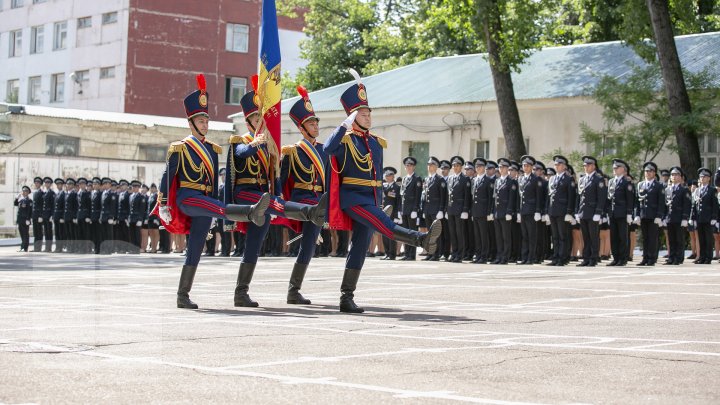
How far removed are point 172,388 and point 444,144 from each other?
3101 cm

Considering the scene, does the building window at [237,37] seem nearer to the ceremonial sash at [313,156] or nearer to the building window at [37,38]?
the building window at [37,38]

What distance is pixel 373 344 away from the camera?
9.02m

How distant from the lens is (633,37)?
30875 mm

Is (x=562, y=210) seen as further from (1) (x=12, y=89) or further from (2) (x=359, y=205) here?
(1) (x=12, y=89)

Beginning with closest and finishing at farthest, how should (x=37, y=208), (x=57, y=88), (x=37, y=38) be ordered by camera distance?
(x=37, y=208) → (x=57, y=88) → (x=37, y=38)

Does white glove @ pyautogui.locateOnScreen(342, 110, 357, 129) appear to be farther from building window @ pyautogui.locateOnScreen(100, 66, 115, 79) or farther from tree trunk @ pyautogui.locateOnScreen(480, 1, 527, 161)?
building window @ pyautogui.locateOnScreen(100, 66, 115, 79)

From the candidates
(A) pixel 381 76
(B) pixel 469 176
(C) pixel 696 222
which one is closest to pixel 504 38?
(B) pixel 469 176

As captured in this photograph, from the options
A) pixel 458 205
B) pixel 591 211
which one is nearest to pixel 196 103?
pixel 591 211

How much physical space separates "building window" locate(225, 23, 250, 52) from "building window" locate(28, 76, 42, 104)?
455 inches

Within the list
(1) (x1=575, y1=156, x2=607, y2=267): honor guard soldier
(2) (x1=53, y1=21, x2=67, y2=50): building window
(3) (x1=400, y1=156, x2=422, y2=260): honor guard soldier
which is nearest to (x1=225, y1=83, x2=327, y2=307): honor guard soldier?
(1) (x1=575, y1=156, x2=607, y2=267): honor guard soldier

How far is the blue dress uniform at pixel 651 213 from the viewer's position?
22.5 metres

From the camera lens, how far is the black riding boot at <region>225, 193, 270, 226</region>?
11727 mm

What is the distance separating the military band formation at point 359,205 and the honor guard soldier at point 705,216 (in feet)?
0.08

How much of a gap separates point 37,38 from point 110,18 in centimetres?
830
